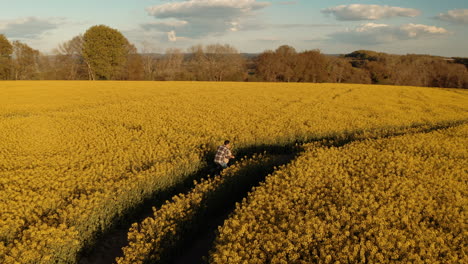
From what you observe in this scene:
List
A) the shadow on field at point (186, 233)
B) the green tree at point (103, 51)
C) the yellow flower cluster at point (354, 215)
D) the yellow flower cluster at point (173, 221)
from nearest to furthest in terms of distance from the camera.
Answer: the yellow flower cluster at point (354, 215) → the yellow flower cluster at point (173, 221) → the shadow on field at point (186, 233) → the green tree at point (103, 51)

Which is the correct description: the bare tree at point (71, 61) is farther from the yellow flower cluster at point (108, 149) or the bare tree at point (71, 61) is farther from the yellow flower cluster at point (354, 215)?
Answer: the yellow flower cluster at point (354, 215)

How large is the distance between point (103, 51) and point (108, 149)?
57.3 m

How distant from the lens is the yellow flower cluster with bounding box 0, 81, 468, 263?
21.7 ft

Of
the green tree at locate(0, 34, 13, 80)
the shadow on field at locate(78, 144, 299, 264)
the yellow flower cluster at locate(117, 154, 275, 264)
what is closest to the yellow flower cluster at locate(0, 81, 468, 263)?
the shadow on field at locate(78, 144, 299, 264)

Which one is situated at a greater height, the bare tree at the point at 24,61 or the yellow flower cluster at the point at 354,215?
the bare tree at the point at 24,61

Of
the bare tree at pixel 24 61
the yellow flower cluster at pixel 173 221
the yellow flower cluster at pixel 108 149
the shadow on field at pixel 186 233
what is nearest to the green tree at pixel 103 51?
the bare tree at pixel 24 61

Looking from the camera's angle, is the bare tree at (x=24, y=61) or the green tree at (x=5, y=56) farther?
the bare tree at (x=24, y=61)

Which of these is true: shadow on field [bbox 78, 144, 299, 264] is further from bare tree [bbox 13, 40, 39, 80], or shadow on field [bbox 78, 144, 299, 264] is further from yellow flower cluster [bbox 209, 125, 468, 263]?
bare tree [bbox 13, 40, 39, 80]

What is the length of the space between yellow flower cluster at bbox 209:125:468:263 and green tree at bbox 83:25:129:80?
204 ft

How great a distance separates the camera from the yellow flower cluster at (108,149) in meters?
6.63

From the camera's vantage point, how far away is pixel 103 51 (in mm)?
61750

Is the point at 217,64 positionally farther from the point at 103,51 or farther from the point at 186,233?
the point at 186,233

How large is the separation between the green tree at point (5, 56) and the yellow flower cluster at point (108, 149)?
1856 inches

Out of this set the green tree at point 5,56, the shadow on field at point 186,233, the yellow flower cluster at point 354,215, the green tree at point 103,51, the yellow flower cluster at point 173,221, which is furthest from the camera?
the green tree at point 103,51
